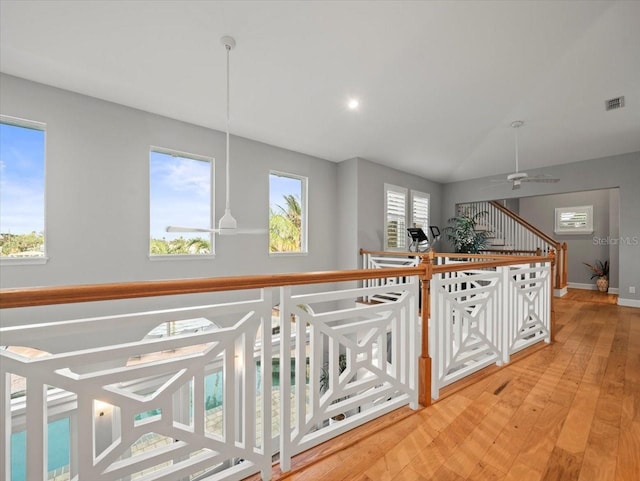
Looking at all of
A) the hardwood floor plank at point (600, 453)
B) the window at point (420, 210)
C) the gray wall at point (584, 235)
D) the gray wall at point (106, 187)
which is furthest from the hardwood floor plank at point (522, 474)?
the gray wall at point (584, 235)

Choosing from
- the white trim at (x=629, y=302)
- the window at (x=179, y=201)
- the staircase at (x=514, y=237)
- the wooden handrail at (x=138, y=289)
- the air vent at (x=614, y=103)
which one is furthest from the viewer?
the staircase at (x=514, y=237)

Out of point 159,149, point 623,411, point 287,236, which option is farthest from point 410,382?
point 159,149

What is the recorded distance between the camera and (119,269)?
3.64 metres

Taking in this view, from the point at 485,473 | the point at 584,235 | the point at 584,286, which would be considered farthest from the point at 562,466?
the point at 584,235

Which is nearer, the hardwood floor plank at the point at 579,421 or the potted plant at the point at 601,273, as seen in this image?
the hardwood floor plank at the point at 579,421

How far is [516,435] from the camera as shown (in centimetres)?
182

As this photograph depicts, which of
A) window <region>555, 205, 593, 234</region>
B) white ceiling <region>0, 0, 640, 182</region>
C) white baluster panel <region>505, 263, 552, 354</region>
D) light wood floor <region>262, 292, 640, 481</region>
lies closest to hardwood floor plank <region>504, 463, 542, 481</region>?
light wood floor <region>262, 292, 640, 481</region>

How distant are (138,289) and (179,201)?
338 centimetres

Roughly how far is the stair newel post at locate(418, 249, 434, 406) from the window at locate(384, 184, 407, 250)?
408 cm

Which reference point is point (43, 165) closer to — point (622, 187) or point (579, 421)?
point (579, 421)

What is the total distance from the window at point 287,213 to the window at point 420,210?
9.18ft

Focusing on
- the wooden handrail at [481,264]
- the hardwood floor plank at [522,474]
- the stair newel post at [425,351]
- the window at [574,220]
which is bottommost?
the hardwood floor plank at [522,474]

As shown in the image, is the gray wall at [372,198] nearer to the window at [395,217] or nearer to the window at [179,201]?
the window at [395,217]

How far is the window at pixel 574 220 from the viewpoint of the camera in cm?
773
